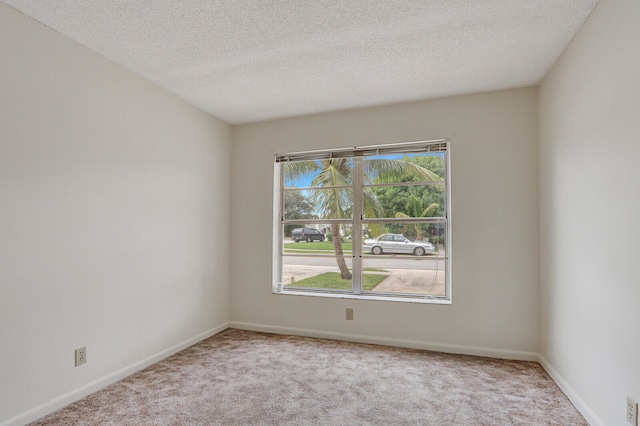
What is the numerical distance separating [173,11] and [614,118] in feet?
8.57

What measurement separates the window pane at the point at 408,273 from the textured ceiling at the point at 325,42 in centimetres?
169

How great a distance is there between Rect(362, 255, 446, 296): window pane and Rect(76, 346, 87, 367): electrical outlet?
2.59 metres

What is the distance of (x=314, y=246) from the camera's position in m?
4.10

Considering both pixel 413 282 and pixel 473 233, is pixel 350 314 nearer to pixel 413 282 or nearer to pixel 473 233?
pixel 413 282

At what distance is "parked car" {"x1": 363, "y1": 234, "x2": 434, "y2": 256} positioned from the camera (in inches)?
142

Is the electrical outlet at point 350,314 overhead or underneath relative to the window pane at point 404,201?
underneath

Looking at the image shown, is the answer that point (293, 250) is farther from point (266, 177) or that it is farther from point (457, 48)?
point (457, 48)

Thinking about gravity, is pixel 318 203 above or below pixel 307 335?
above

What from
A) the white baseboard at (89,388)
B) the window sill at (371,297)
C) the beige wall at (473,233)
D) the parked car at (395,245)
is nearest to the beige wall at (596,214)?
the beige wall at (473,233)

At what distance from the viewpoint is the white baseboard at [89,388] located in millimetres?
2121

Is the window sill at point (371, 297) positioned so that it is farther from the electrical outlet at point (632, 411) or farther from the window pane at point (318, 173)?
the electrical outlet at point (632, 411)

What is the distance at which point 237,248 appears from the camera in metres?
4.28

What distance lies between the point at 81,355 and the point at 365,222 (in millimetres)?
2762

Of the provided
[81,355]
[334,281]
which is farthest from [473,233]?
[81,355]
